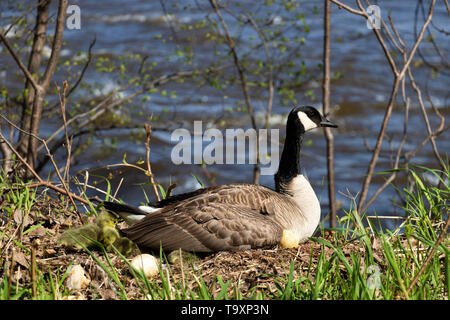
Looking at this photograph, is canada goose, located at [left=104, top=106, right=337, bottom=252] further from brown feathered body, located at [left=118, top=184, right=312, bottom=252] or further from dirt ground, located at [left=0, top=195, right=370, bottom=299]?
dirt ground, located at [left=0, top=195, right=370, bottom=299]

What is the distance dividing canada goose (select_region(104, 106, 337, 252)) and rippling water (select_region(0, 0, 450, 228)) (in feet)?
18.9

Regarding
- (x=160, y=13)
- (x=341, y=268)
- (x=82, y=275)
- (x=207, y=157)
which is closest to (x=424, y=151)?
(x=207, y=157)

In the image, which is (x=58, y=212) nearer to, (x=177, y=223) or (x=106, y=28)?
(x=177, y=223)

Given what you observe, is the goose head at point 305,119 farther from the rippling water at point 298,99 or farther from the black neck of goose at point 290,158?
the rippling water at point 298,99

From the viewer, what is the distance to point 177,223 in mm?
4930

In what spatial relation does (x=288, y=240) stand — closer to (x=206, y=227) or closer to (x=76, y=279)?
(x=206, y=227)

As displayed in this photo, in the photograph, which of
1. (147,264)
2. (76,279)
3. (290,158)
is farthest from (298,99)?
(76,279)

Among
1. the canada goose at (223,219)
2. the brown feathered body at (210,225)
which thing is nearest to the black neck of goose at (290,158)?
the canada goose at (223,219)

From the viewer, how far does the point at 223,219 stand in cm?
495

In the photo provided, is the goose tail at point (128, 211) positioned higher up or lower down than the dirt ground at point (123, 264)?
higher up

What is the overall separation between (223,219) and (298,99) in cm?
927

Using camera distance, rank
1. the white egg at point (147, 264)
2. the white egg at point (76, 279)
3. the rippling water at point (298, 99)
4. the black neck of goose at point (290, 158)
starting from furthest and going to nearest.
A: the rippling water at point (298, 99) → the black neck of goose at point (290, 158) → the white egg at point (147, 264) → the white egg at point (76, 279)

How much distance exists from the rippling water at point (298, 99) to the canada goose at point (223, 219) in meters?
5.76

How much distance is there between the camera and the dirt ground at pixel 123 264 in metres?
4.27
